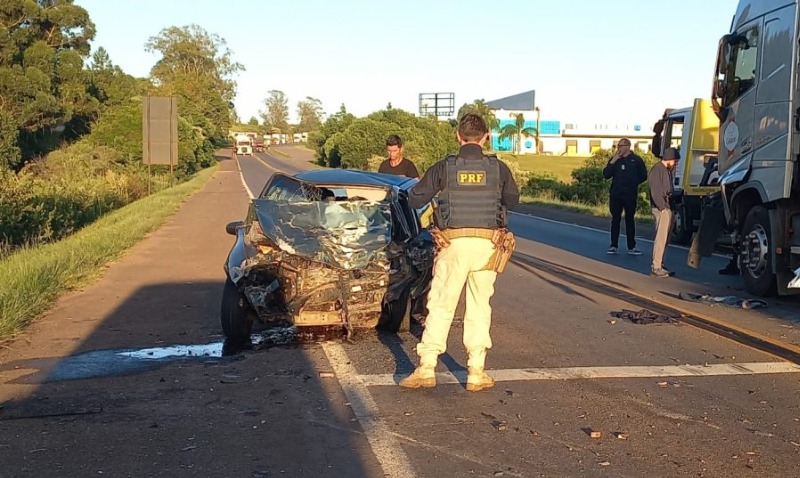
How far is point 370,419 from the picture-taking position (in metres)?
5.07

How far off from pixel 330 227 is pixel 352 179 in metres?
0.94

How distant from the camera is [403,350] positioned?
6953mm

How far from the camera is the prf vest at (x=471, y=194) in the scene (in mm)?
5523

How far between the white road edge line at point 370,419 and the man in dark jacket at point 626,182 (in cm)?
831

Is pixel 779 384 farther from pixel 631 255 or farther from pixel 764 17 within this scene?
pixel 631 255

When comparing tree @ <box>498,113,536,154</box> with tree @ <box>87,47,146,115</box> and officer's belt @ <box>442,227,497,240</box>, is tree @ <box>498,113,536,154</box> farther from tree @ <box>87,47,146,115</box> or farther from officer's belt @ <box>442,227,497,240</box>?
officer's belt @ <box>442,227,497,240</box>

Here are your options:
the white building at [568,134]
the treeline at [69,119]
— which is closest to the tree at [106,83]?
the treeline at [69,119]

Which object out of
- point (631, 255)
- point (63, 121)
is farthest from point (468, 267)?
point (63, 121)

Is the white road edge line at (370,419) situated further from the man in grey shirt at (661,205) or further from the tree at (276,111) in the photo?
the tree at (276,111)

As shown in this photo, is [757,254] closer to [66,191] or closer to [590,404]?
[590,404]

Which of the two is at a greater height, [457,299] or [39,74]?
[39,74]

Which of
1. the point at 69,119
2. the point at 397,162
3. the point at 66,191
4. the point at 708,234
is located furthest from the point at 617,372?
the point at 69,119

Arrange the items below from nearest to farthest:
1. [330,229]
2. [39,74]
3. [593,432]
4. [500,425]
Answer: [593,432]
[500,425]
[330,229]
[39,74]

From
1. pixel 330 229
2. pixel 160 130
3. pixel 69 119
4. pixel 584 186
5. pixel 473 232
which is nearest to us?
pixel 473 232
